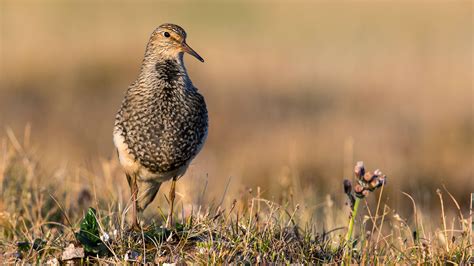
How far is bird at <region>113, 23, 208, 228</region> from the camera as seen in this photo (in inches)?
211

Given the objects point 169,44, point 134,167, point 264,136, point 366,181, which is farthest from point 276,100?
point 366,181

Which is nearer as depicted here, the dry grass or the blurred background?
the dry grass

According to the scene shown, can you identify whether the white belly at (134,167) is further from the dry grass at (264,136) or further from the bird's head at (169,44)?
the bird's head at (169,44)

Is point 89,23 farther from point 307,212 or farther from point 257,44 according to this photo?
point 307,212

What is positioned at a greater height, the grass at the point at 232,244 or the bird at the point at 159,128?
the bird at the point at 159,128

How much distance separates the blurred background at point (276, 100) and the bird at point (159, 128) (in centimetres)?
111

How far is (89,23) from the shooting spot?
74.9ft

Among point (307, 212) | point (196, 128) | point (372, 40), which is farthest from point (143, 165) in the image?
point (372, 40)

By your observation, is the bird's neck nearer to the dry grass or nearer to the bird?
the bird

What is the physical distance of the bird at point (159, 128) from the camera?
5359 millimetres

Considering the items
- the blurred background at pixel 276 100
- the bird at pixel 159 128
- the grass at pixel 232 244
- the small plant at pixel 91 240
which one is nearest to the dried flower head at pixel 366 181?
the grass at pixel 232 244

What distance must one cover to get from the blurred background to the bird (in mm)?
1106

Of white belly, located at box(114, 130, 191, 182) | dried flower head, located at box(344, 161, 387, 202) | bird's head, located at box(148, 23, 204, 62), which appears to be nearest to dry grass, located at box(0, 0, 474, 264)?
dried flower head, located at box(344, 161, 387, 202)

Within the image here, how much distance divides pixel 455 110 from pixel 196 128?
8.39m
